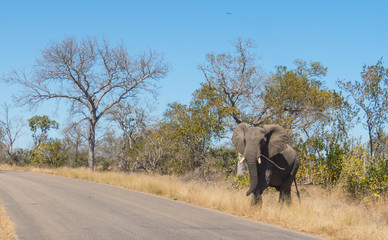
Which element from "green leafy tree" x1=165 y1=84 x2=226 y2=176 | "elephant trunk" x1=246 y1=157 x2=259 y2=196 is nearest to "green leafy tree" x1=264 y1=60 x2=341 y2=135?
"green leafy tree" x1=165 y1=84 x2=226 y2=176

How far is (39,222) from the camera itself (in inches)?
360

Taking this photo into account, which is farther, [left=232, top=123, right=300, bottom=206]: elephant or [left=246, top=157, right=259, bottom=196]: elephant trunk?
[left=232, top=123, right=300, bottom=206]: elephant

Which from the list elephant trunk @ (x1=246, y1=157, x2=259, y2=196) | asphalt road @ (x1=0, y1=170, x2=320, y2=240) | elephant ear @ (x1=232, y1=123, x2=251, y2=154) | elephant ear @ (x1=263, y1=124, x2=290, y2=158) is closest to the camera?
asphalt road @ (x1=0, y1=170, x2=320, y2=240)

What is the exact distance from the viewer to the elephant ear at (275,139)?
1247cm

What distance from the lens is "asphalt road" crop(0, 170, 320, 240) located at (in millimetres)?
7953

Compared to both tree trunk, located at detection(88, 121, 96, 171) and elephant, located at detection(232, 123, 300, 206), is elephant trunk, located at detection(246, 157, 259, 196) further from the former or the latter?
tree trunk, located at detection(88, 121, 96, 171)

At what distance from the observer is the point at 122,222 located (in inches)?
366

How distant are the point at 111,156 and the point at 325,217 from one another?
45.4m

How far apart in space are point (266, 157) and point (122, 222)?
5.09 m

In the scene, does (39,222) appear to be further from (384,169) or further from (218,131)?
(218,131)

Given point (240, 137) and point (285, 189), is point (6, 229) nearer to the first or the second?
point (240, 137)

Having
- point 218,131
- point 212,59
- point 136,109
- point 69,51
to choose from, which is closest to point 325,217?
point 218,131

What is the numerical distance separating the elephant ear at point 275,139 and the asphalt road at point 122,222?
254 cm

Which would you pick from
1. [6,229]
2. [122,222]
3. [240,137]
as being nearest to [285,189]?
[240,137]
